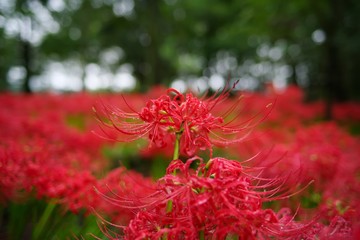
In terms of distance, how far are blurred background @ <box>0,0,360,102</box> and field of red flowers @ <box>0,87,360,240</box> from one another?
0.26 m

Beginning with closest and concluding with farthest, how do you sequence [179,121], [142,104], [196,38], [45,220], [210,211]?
[210,211]
[179,121]
[45,220]
[142,104]
[196,38]

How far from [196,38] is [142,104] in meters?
10.1

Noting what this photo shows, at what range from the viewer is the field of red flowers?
3.48 ft

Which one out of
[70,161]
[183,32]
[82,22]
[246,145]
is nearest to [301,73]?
[183,32]

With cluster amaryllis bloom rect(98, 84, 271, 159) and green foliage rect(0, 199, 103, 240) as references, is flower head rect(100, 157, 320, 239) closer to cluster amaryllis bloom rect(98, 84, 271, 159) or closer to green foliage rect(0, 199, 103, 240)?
cluster amaryllis bloom rect(98, 84, 271, 159)

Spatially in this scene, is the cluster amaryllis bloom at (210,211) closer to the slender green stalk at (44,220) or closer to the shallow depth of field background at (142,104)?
the shallow depth of field background at (142,104)

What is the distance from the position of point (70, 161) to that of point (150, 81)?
6259mm

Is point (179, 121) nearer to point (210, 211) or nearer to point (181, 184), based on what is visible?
point (181, 184)

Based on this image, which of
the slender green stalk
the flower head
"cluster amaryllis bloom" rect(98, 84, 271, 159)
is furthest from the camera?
the slender green stalk

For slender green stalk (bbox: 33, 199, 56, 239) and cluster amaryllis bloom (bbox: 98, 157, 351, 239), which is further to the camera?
slender green stalk (bbox: 33, 199, 56, 239)

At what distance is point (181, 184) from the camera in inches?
44.4

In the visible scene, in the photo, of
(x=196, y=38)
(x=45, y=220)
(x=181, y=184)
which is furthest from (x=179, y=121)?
(x=196, y=38)

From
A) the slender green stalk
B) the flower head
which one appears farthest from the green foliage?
the flower head

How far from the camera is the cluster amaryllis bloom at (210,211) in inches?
40.0
